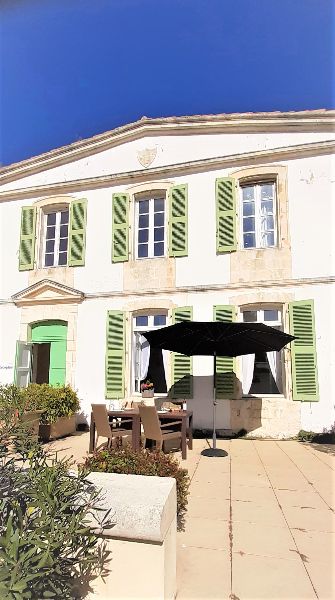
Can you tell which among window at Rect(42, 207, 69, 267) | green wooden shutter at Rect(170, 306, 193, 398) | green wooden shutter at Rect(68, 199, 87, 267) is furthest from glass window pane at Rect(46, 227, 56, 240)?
green wooden shutter at Rect(170, 306, 193, 398)

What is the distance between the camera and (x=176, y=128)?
919cm

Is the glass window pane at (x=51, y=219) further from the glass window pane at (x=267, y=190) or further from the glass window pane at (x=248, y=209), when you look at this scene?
the glass window pane at (x=267, y=190)

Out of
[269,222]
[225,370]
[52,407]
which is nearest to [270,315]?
[225,370]

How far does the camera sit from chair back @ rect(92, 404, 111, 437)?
598cm

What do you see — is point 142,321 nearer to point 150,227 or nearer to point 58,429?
point 150,227

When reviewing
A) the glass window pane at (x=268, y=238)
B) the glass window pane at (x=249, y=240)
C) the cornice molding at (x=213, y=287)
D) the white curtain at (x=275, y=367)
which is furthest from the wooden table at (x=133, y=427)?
the glass window pane at (x=268, y=238)

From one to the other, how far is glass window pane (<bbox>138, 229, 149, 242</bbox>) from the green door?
2697 mm

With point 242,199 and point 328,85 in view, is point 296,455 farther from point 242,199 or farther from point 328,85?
point 328,85

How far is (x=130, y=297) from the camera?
881cm

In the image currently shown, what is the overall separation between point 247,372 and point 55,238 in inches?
225

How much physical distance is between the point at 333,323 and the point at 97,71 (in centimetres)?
607

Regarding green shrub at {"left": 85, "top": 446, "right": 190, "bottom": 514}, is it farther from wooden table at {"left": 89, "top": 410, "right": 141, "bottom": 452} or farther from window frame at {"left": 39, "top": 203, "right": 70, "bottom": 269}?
window frame at {"left": 39, "top": 203, "right": 70, "bottom": 269}

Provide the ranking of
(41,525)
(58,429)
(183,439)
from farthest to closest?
1. (58,429)
2. (183,439)
3. (41,525)

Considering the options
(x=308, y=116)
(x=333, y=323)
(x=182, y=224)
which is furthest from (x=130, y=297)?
(x=308, y=116)
